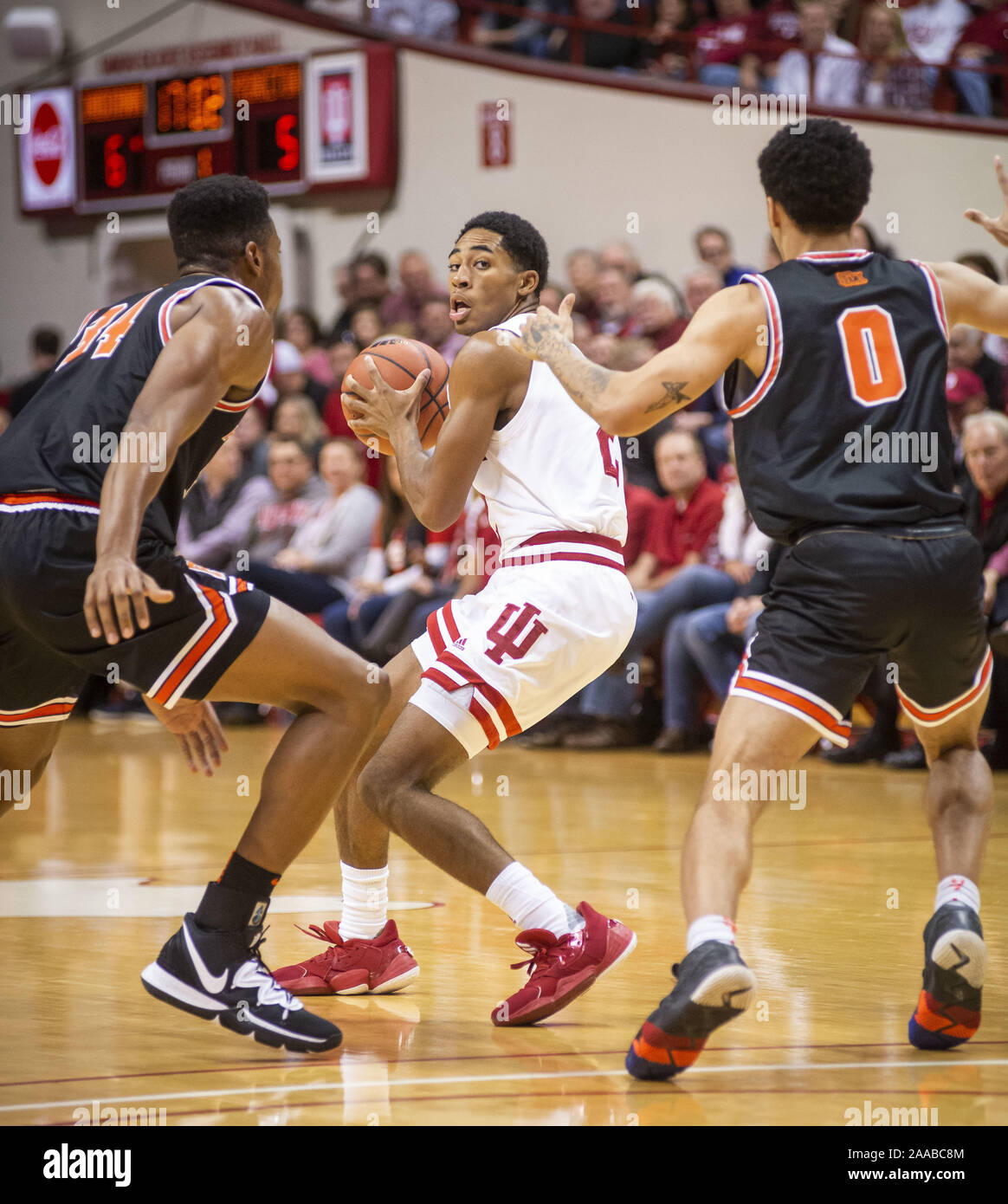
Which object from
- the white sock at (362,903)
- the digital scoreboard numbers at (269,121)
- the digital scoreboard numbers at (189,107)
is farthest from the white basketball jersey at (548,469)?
the digital scoreboard numbers at (189,107)

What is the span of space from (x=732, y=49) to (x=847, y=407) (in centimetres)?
1044

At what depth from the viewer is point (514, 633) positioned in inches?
163

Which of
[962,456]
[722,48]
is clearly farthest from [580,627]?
[722,48]

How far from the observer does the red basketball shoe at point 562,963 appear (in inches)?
153

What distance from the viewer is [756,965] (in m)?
4.44

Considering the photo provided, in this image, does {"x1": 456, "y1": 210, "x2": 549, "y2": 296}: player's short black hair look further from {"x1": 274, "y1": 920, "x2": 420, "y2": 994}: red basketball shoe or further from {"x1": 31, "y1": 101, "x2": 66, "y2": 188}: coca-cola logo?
{"x1": 31, "y1": 101, "x2": 66, "y2": 188}: coca-cola logo

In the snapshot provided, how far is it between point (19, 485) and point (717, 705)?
6.98 meters

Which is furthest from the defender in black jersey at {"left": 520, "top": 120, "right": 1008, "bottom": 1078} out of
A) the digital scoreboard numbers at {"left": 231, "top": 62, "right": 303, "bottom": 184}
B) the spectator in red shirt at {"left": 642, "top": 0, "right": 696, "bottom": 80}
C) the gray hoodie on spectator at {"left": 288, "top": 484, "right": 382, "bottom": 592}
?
Result: the digital scoreboard numbers at {"left": 231, "top": 62, "right": 303, "bottom": 184}

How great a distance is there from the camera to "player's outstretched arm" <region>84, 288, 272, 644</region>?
3307 millimetres

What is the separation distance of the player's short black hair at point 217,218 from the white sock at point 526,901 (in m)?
1.63

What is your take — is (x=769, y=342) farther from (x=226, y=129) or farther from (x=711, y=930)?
(x=226, y=129)

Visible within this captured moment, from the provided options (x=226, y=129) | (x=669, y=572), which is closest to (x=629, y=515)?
(x=669, y=572)

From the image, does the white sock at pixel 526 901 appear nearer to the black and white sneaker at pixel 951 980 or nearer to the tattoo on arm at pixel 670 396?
the black and white sneaker at pixel 951 980

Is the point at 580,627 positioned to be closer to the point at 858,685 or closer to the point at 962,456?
the point at 858,685
